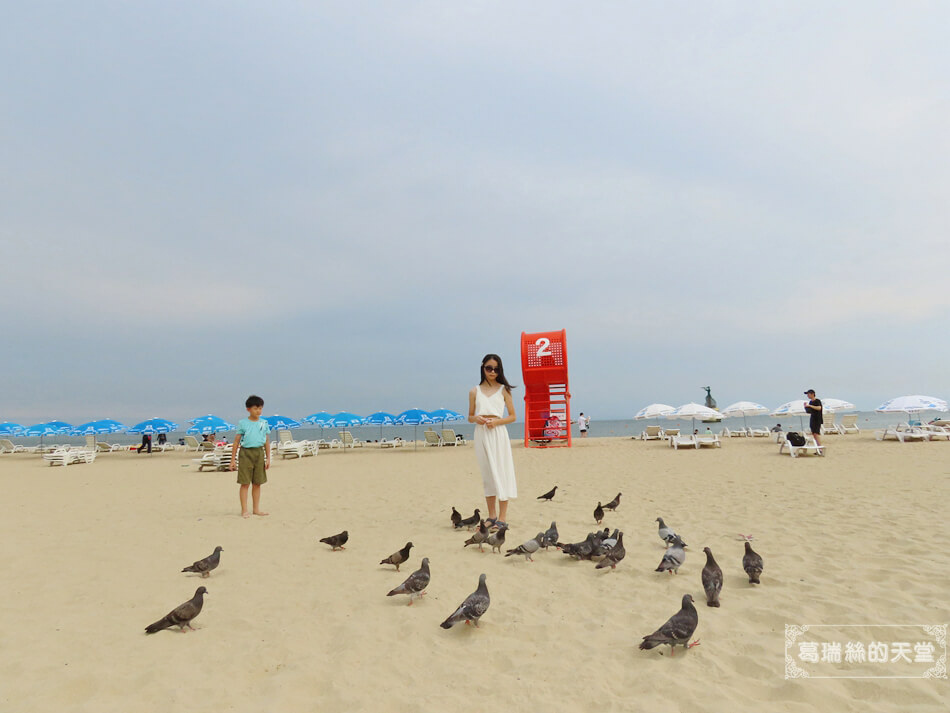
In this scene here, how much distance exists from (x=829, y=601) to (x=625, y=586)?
1.60 metres

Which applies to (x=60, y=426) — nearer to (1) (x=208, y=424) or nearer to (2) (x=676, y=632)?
(1) (x=208, y=424)

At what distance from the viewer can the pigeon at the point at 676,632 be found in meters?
3.29

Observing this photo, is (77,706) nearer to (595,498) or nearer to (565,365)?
(595,498)

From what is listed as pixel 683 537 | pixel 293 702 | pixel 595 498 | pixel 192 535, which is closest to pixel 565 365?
pixel 595 498

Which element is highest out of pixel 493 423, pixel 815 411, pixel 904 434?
pixel 493 423

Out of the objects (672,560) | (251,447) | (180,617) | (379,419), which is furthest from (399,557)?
(379,419)

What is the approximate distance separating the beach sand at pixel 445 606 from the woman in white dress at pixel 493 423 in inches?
29.6

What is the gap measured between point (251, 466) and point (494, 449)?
4.41 metres

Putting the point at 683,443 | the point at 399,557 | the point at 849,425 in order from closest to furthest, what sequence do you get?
the point at 399,557, the point at 683,443, the point at 849,425

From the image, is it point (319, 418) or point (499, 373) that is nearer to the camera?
point (499, 373)

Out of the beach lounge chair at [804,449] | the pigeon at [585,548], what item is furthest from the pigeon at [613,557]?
the beach lounge chair at [804,449]

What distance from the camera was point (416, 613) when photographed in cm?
417

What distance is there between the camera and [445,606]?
4.30 metres

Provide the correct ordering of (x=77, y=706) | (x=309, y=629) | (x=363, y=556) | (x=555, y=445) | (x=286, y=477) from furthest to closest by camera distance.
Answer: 1. (x=555, y=445)
2. (x=286, y=477)
3. (x=363, y=556)
4. (x=309, y=629)
5. (x=77, y=706)
